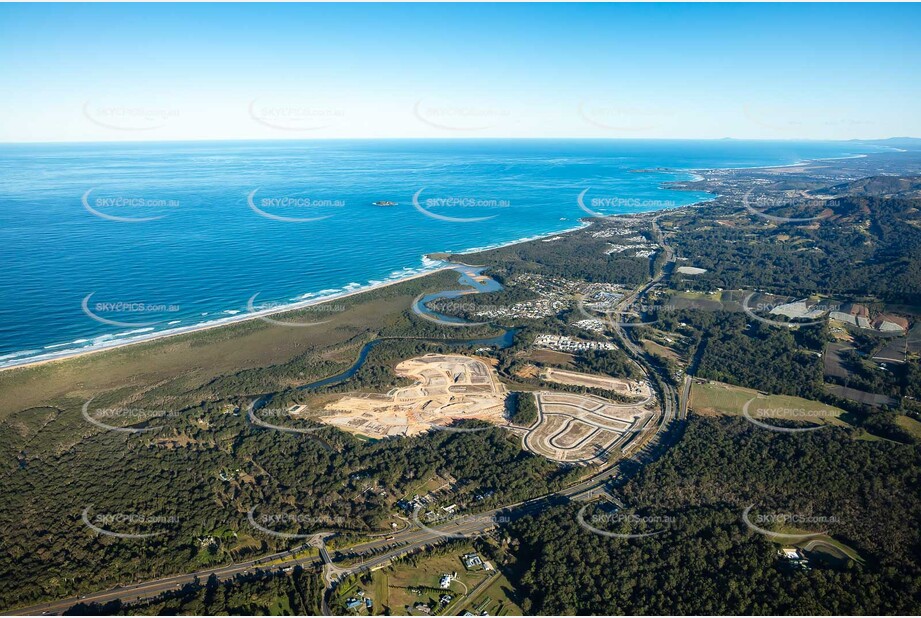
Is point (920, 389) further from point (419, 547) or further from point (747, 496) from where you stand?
point (419, 547)

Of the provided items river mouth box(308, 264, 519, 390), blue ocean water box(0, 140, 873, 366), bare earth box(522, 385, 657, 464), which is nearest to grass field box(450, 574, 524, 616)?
bare earth box(522, 385, 657, 464)

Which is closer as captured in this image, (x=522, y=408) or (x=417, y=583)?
(x=417, y=583)

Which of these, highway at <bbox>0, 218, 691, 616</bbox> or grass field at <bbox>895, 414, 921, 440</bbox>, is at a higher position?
grass field at <bbox>895, 414, 921, 440</bbox>

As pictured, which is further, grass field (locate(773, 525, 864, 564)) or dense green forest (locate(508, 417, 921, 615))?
grass field (locate(773, 525, 864, 564))

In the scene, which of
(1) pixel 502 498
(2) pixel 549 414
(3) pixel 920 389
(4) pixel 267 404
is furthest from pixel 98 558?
(3) pixel 920 389

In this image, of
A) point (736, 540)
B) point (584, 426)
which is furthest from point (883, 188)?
point (736, 540)

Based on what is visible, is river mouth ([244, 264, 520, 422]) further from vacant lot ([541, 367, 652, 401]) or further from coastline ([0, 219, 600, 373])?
vacant lot ([541, 367, 652, 401])

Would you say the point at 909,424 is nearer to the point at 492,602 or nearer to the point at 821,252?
the point at 492,602
